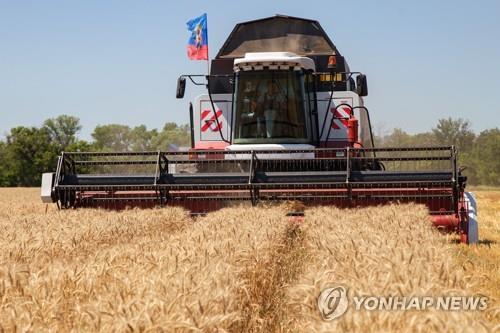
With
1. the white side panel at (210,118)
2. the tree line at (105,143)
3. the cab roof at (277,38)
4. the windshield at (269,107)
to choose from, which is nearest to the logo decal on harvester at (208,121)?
the white side panel at (210,118)

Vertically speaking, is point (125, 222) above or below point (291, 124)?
below

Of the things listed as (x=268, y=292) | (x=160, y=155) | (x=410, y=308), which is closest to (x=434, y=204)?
(x=160, y=155)

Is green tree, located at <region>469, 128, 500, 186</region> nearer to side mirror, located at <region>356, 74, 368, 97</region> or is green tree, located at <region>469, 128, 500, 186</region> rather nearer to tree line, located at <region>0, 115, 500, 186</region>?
tree line, located at <region>0, 115, 500, 186</region>

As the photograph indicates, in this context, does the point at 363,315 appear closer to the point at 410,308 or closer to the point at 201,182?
the point at 410,308

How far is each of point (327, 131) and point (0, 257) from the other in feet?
23.6

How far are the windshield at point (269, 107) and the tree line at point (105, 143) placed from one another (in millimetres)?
48526

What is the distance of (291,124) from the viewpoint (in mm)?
10320

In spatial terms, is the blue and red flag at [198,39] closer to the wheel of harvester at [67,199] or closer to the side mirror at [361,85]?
the side mirror at [361,85]

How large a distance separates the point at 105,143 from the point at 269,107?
124231mm

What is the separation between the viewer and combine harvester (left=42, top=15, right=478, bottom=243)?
9.09 metres

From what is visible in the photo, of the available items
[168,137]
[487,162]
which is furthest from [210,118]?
[168,137]

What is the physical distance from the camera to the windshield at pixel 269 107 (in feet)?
33.8

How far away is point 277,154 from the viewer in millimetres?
10008

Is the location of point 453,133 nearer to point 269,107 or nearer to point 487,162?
point 487,162
